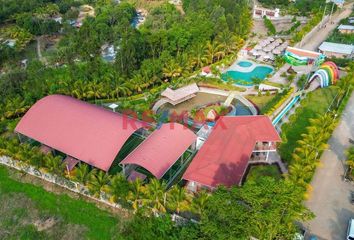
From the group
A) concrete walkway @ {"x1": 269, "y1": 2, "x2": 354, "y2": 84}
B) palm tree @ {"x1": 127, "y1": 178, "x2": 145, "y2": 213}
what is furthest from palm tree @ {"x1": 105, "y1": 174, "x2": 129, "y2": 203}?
concrete walkway @ {"x1": 269, "y1": 2, "x2": 354, "y2": 84}

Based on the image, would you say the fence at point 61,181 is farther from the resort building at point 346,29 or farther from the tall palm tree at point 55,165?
the resort building at point 346,29

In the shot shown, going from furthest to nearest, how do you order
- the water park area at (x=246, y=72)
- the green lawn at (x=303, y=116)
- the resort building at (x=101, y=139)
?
the water park area at (x=246, y=72) < the green lawn at (x=303, y=116) < the resort building at (x=101, y=139)

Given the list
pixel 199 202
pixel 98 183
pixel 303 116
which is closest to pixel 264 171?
pixel 199 202

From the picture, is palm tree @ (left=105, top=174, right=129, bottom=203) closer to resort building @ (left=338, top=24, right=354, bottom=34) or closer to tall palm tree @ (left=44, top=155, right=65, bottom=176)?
tall palm tree @ (left=44, top=155, right=65, bottom=176)

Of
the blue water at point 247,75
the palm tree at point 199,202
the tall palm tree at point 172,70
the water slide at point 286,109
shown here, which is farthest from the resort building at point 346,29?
the palm tree at point 199,202

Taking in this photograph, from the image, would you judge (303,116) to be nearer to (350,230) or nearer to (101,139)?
(350,230)
